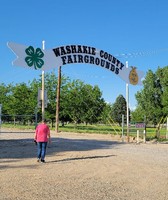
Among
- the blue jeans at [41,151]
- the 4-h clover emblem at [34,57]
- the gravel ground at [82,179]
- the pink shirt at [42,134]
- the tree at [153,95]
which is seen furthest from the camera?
the tree at [153,95]

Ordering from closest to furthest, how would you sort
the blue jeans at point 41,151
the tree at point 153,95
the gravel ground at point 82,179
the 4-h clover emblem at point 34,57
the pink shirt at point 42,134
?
the gravel ground at point 82,179 < the blue jeans at point 41,151 < the pink shirt at point 42,134 < the 4-h clover emblem at point 34,57 < the tree at point 153,95

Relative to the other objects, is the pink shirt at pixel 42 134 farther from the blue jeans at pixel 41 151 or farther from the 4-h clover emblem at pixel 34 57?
the 4-h clover emblem at pixel 34 57

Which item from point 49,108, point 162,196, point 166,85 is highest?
point 166,85

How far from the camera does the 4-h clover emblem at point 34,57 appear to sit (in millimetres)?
19250

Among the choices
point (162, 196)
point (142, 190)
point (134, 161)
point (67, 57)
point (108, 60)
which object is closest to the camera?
point (162, 196)

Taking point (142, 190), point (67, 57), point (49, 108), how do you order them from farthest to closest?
point (49, 108)
point (67, 57)
point (142, 190)

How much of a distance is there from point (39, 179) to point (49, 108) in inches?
1852

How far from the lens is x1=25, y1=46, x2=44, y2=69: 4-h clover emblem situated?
19.2 metres

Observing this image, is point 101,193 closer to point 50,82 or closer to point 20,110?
point 50,82

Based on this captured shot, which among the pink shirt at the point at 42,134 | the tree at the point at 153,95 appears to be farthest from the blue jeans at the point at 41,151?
the tree at the point at 153,95

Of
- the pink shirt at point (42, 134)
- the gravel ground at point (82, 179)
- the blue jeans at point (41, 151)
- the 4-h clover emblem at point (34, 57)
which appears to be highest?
the 4-h clover emblem at point (34, 57)

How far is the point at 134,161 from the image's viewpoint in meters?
14.6

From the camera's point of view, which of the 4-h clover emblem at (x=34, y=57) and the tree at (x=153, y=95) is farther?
the tree at (x=153, y=95)

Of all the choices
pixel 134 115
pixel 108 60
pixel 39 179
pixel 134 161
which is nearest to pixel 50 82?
pixel 134 115
